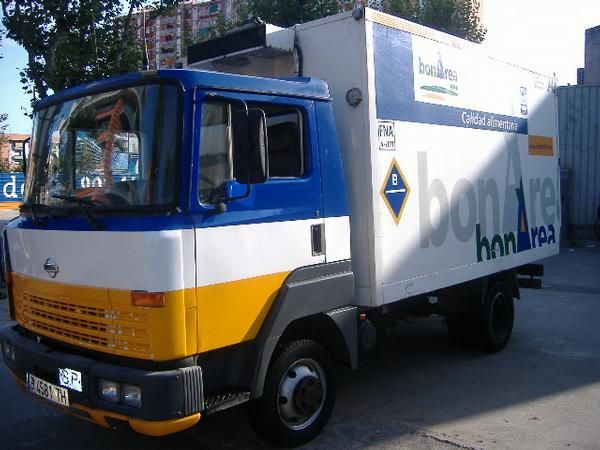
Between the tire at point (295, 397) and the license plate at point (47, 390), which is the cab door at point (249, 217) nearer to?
the tire at point (295, 397)

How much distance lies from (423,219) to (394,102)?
3.31ft

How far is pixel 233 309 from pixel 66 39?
9.80 metres

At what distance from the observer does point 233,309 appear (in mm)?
3414

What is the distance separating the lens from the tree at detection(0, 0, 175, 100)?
1076 cm

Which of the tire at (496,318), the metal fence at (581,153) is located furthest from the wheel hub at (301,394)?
the metal fence at (581,153)

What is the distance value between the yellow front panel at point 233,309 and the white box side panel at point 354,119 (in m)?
0.85

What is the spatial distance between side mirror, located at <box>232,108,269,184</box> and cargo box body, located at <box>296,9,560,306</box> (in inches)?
45.0

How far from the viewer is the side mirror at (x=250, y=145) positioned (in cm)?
328

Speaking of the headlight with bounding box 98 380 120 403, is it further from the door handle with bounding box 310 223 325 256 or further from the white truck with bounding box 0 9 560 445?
the door handle with bounding box 310 223 325 256

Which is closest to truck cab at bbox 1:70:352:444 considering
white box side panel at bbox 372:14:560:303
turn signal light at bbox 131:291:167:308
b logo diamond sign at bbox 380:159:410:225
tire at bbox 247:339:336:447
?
turn signal light at bbox 131:291:167:308

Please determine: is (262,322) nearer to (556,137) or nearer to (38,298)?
(38,298)

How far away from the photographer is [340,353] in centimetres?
425

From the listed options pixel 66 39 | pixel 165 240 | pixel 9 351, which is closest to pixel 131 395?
pixel 165 240

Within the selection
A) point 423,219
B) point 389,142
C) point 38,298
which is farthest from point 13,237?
point 423,219
